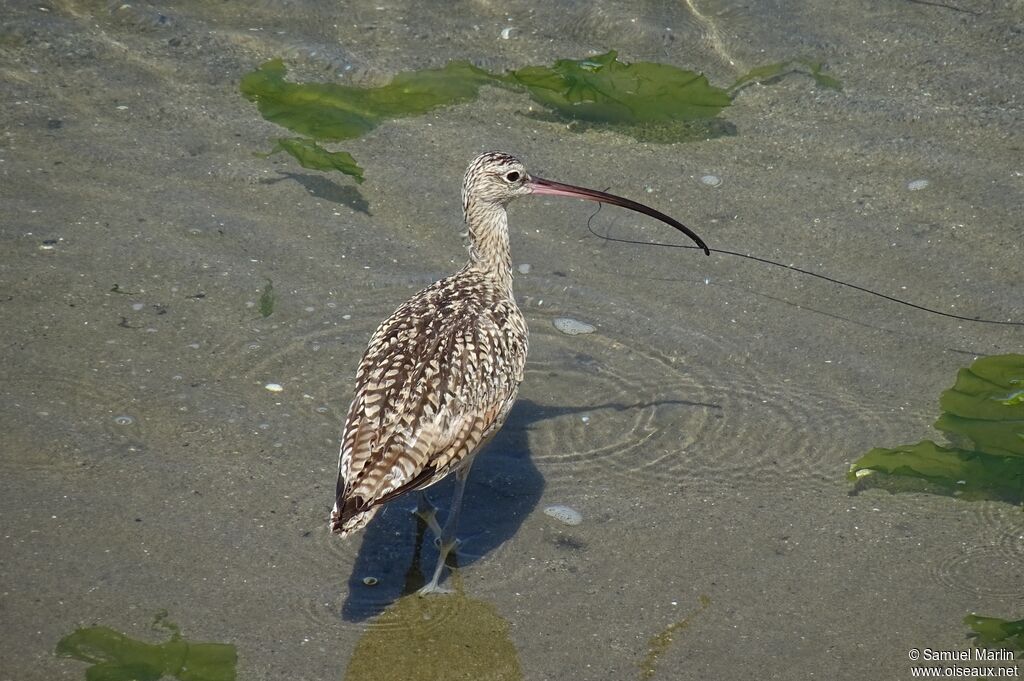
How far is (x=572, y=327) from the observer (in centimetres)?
588

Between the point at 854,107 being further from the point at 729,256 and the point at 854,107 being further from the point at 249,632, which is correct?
the point at 249,632

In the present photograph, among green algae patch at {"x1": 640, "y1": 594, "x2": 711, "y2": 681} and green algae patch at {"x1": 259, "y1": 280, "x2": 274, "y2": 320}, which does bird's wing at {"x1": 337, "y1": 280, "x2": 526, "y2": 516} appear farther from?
green algae patch at {"x1": 259, "y1": 280, "x2": 274, "y2": 320}

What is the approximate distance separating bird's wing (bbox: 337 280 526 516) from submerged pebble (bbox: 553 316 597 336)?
95 centimetres

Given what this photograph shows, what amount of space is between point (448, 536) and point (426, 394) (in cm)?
59

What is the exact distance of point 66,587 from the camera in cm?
428

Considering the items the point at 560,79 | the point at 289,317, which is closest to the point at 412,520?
the point at 289,317

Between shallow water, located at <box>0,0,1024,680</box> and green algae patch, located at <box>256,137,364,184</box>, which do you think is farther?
green algae patch, located at <box>256,137,364,184</box>

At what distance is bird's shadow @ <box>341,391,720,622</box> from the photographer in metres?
4.55

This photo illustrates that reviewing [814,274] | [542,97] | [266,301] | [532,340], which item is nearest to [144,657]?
[266,301]

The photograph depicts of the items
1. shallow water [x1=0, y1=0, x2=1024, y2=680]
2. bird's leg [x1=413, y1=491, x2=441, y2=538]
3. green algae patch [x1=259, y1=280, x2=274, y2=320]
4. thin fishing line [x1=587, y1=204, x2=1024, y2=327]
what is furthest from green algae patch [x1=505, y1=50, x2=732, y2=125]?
bird's leg [x1=413, y1=491, x2=441, y2=538]

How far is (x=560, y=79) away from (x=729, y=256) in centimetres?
192

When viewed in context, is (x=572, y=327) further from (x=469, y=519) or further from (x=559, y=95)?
(x=559, y=95)

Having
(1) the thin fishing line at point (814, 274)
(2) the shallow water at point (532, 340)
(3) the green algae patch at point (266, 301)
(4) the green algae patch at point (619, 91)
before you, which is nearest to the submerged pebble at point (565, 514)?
(2) the shallow water at point (532, 340)

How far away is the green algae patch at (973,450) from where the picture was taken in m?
5.06
